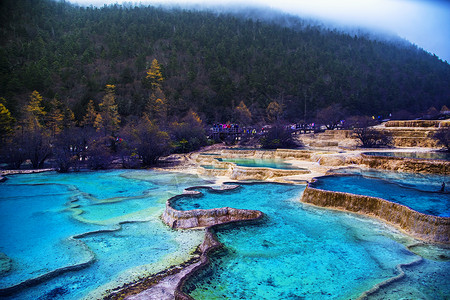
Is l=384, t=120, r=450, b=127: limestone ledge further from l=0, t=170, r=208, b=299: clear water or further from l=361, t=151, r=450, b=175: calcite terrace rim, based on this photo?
l=0, t=170, r=208, b=299: clear water

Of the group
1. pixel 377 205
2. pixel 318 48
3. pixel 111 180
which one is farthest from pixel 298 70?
pixel 377 205

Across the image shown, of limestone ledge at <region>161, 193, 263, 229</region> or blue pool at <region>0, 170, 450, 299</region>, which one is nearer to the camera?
blue pool at <region>0, 170, 450, 299</region>

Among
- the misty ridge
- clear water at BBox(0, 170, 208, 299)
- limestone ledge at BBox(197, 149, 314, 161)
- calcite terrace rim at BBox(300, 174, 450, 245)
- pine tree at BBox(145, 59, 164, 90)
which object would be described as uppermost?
the misty ridge

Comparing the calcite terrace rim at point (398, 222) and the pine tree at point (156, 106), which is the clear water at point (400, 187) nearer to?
the calcite terrace rim at point (398, 222)

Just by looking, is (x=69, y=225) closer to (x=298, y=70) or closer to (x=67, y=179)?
(x=67, y=179)

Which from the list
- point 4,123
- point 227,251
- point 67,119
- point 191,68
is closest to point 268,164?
point 227,251

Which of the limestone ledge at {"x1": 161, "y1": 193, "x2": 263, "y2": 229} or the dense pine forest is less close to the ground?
the dense pine forest

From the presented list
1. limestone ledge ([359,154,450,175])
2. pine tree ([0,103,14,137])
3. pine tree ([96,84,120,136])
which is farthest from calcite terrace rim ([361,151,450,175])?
pine tree ([0,103,14,137])
